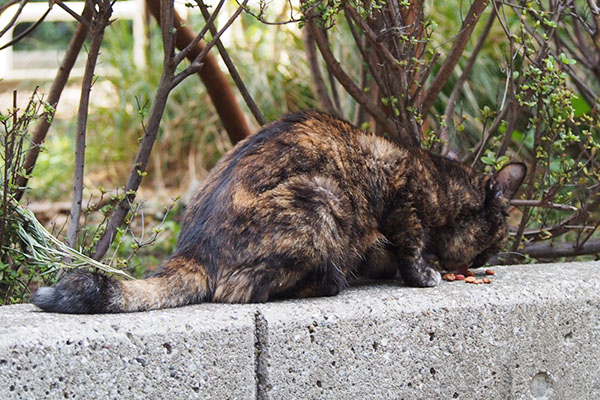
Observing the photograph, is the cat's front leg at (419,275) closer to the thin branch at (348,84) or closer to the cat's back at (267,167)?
the cat's back at (267,167)

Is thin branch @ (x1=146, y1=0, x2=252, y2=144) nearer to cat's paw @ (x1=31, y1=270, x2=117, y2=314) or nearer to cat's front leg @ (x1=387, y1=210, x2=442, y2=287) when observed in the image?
cat's front leg @ (x1=387, y1=210, x2=442, y2=287)

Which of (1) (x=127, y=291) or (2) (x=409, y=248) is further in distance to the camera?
(2) (x=409, y=248)

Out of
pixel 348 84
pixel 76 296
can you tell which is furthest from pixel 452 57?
pixel 76 296

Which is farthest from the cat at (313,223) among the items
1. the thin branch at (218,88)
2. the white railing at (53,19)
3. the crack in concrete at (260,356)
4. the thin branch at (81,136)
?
the white railing at (53,19)

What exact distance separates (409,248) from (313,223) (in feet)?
1.61

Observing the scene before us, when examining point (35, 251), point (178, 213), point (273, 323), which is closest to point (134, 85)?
point (178, 213)

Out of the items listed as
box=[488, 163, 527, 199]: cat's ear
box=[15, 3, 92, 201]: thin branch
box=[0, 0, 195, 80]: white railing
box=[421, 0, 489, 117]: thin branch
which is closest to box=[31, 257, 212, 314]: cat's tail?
box=[15, 3, 92, 201]: thin branch

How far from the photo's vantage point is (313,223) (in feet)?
8.96

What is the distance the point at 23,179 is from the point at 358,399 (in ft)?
5.58

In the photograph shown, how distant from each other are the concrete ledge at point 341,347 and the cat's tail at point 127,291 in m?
0.05

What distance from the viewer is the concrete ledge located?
2201mm

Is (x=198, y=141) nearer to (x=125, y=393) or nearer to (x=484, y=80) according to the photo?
(x=484, y=80)

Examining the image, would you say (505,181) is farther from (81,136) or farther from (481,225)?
(81,136)

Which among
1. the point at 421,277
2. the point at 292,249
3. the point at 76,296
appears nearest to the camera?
the point at 76,296
